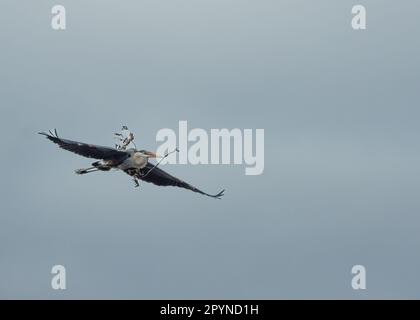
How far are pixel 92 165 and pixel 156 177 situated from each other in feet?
17.3

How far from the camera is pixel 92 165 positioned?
103438 mm
